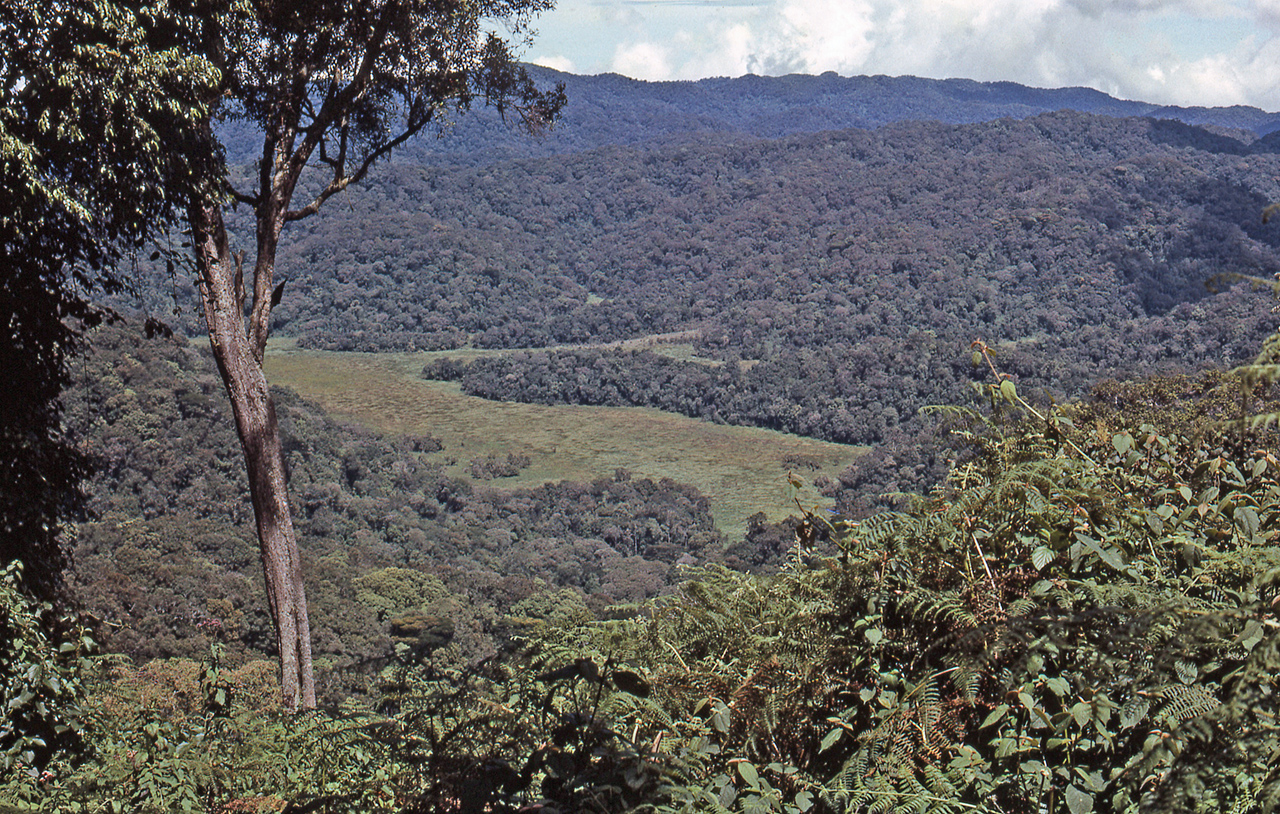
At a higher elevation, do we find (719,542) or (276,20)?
(276,20)

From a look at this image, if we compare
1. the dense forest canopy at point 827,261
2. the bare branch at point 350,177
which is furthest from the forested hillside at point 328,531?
the dense forest canopy at point 827,261

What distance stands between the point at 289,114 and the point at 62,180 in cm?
205

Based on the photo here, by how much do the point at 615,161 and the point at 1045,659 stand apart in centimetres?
8461

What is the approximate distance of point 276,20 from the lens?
558 centimetres

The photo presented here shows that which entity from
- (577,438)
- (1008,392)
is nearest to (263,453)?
(1008,392)

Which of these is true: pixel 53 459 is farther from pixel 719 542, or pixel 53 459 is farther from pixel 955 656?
pixel 719 542

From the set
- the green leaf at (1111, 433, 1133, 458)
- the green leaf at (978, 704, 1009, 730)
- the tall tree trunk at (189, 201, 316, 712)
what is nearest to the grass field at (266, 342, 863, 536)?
the tall tree trunk at (189, 201, 316, 712)

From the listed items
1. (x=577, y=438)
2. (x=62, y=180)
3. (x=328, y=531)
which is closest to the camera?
(x=62, y=180)

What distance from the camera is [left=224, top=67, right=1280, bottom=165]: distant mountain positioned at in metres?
94.2

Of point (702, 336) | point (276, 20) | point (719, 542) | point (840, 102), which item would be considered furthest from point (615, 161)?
point (276, 20)

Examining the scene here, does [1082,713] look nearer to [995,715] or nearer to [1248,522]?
[995,715]

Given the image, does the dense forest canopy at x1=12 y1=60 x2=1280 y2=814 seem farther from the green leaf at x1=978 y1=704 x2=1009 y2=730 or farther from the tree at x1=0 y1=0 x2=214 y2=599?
the tree at x1=0 y1=0 x2=214 y2=599

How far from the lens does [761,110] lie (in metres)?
118

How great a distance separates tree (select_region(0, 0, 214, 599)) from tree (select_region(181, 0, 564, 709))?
0.40 meters
